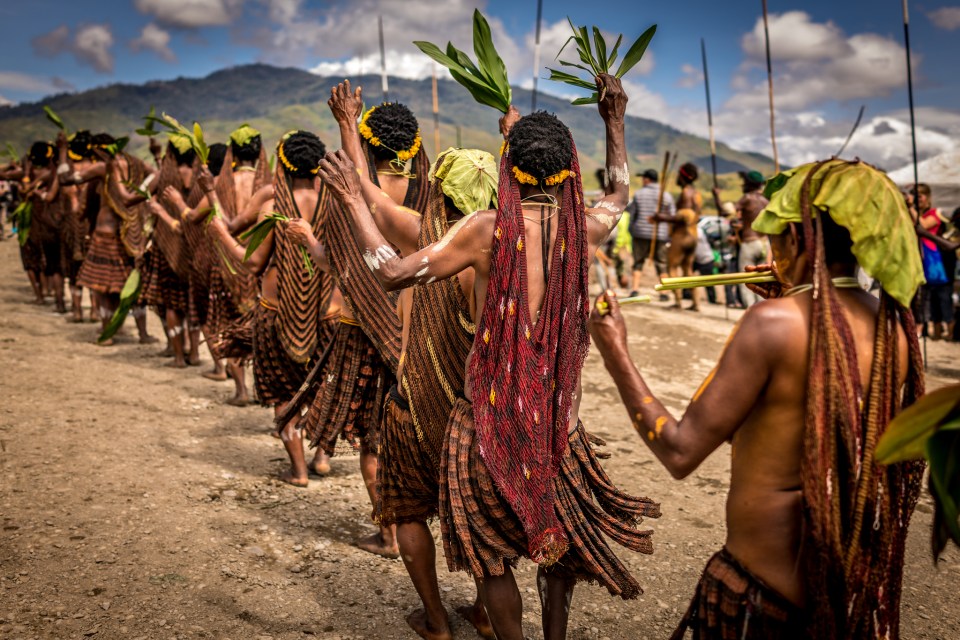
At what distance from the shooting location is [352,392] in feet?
12.9

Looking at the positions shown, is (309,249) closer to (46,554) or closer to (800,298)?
(46,554)

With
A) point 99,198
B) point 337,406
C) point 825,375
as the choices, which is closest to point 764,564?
point 825,375

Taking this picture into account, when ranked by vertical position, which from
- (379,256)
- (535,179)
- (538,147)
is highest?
(538,147)

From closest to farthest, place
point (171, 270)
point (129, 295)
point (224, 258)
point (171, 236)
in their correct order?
point (224, 258) → point (171, 236) → point (171, 270) → point (129, 295)

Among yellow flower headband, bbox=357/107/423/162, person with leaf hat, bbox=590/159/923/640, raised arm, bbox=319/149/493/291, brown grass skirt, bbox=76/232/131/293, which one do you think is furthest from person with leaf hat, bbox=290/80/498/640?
brown grass skirt, bbox=76/232/131/293

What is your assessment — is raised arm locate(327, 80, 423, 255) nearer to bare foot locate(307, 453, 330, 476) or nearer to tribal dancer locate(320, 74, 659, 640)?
tribal dancer locate(320, 74, 659, 640)

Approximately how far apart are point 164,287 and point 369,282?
187 inches

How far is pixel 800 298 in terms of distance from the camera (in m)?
1.77

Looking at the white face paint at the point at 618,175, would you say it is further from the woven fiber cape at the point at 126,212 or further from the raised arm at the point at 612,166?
the woven fiber cape at the point at 126,212

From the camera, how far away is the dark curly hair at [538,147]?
2467mm

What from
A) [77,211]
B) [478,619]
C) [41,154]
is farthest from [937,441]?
[41,154]

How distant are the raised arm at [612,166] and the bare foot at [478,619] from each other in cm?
171

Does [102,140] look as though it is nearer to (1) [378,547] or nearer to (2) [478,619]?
(1) [378,547]

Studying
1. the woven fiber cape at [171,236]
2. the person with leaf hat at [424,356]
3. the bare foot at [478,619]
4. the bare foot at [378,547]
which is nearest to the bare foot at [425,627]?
the person with leaf hat at [424,356]
